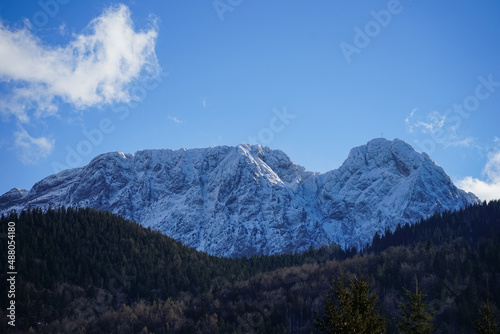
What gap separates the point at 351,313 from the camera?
34.9 m

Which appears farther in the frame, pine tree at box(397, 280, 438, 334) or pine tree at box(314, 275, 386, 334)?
pine tree at box(397, 280, 438, 334)

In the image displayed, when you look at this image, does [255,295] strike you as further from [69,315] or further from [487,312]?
[487,312]

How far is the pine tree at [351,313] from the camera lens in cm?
3444

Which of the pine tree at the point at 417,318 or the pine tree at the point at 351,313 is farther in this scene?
the pine tree at the point at 417,318

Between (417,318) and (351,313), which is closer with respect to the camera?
(351,313)

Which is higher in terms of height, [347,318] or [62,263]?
[62,263]

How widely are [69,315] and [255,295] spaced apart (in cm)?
6400

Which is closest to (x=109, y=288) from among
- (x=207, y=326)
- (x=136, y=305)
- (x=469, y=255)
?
(x=136, y=305)

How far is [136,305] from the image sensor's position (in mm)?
185250

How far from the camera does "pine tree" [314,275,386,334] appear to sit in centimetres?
3444

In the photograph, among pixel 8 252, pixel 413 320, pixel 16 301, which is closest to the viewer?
pixel 413 320

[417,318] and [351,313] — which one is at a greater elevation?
[351,313]

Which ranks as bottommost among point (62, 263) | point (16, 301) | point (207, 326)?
point (207, 326)

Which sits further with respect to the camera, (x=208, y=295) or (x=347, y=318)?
(x=208, y=295)
